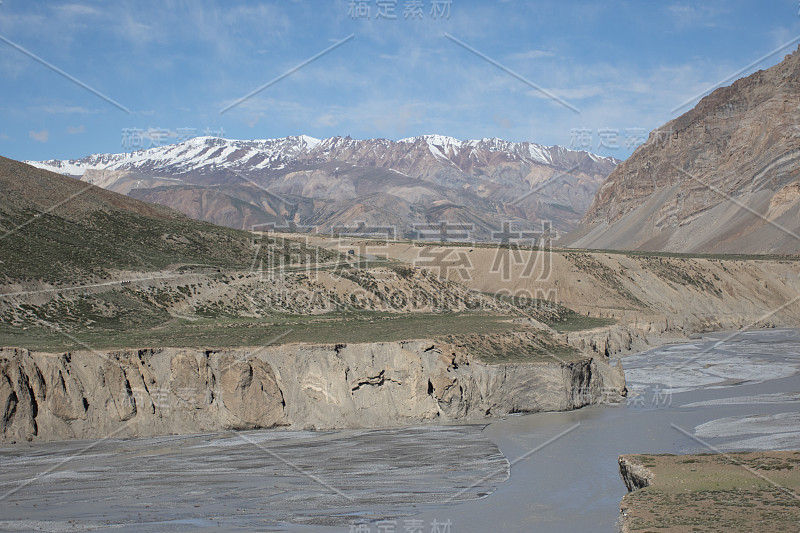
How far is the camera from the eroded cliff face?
35.0 m

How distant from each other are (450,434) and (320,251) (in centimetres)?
5197

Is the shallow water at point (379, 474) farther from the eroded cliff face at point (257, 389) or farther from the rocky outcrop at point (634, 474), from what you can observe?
the eroded cliff face at point (257, 389)

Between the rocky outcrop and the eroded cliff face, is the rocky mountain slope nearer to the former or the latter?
the eroded cliff face

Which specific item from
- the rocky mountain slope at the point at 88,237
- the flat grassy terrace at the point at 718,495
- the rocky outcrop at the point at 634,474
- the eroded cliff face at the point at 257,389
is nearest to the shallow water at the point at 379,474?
the rocky outcrop at the point at 634,474

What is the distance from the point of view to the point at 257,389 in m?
38.0

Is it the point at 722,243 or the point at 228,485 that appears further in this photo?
the point at 722,243

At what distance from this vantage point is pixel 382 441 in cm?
3491

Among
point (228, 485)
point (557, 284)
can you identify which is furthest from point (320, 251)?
point (228, 485)

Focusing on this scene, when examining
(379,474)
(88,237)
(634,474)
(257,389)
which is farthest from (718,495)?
(88,237)

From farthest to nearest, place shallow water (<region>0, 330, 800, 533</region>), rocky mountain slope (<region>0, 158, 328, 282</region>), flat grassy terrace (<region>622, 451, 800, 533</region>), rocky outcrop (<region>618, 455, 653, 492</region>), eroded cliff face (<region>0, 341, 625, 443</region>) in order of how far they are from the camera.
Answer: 1. rocky mountain slope (<region>0, 158, 328, 282</region>)
2. eroded cliff face (<region>0, 341, 625, 443</region>)
3. rocky outcrop (<region>618, 455, 653, 492</region>)
4. shallow water (<region>0, 330, 800, 533</region>)
5. flat grassy terrace (<region>622, 451, 800, 533</region>)

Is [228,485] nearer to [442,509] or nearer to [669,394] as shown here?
[442,509]

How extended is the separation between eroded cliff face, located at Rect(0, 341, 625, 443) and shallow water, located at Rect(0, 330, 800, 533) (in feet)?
4.60

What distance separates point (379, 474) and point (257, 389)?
11240 mm

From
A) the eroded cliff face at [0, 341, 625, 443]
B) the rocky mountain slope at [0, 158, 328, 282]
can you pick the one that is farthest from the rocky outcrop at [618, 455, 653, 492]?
the rocky mountain slope at [0, 158, 328, 282]
